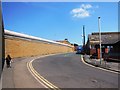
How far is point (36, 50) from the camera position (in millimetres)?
54781

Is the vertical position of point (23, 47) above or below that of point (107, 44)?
below

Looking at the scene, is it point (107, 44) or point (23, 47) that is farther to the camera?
point (107, 44)

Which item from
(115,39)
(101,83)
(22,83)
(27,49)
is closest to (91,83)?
(101,83)

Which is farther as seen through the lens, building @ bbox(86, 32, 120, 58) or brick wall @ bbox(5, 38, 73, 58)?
building @ bbox(86, 32, 120, 58)

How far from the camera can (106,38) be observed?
2483 inches

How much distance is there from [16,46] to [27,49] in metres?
7.05

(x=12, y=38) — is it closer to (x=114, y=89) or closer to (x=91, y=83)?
(x=91, y=83)

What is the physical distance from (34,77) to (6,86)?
4.31 meters

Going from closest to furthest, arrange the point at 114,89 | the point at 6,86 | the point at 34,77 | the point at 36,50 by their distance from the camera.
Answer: the point at 114,89, the point at 6,86, the point at 34,77, the point at 36,50

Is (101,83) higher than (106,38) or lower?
lower

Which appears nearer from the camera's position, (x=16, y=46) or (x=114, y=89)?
(x=114, y=89)

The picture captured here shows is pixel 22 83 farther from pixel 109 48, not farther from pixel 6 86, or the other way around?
pixel 109 48

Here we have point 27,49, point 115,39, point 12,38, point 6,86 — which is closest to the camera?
point 6,86

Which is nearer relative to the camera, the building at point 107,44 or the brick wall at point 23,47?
the brick wall at point 23,47
